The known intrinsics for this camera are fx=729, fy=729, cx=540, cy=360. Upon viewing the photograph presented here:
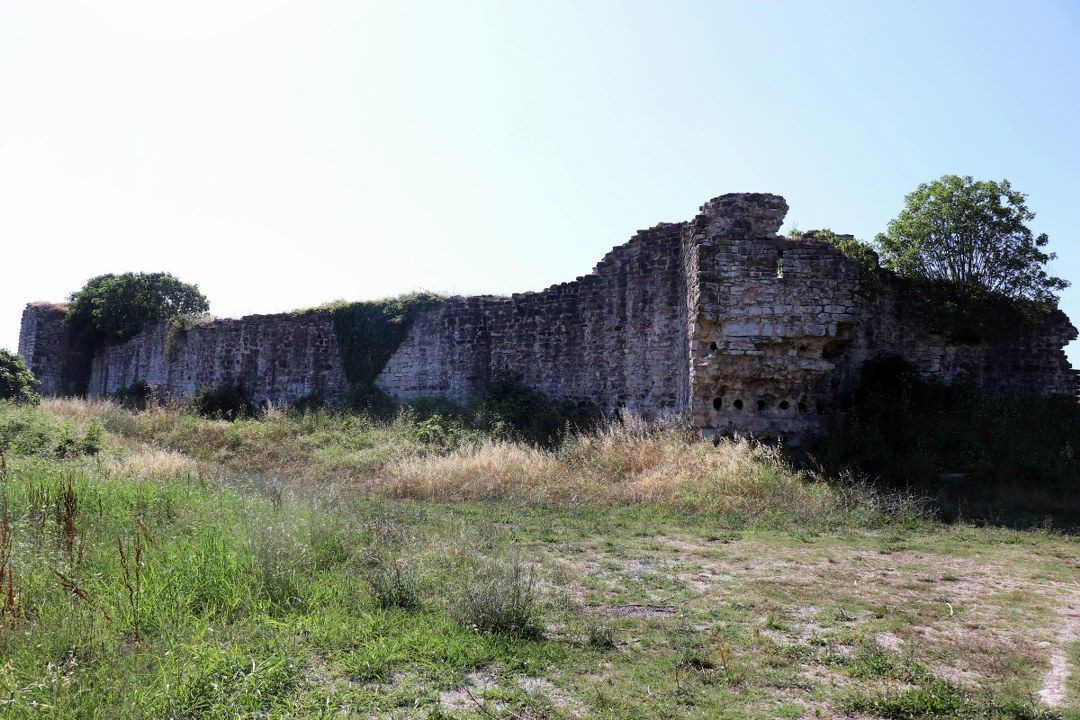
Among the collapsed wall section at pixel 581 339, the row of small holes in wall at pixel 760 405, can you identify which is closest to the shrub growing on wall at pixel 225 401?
the collapsed wall section at pixel 581 339

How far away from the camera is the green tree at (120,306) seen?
25750 mm

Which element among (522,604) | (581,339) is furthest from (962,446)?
(522,604)

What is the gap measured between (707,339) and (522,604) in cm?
800

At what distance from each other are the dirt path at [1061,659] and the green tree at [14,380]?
20.0 meters

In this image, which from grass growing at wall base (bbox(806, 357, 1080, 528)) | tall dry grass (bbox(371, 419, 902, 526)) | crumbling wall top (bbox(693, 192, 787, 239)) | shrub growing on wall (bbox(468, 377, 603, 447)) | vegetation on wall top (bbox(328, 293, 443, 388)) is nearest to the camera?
tall dry grass (bbox(371, 419, 902, 526))

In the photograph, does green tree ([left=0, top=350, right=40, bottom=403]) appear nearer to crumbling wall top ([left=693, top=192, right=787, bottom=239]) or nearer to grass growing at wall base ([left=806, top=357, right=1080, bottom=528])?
crumbling wall top ([left=693, top=192, right=787, bottom=239])

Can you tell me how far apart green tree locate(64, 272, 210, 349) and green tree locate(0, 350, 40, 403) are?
721cm

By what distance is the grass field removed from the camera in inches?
144

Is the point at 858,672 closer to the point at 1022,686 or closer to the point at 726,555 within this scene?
the point at 1022,686

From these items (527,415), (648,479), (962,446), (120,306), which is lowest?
(648,479)

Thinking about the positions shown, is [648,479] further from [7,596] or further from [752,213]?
[7,596]

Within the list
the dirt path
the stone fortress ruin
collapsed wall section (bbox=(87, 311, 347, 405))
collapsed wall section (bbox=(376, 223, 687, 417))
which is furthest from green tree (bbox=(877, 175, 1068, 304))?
collapsed wall section (bbox=(87, 311, 347, 405))

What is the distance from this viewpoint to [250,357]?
66.8ft

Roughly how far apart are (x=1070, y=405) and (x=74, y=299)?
30604mm
